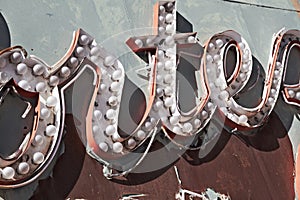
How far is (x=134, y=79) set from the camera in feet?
9.41

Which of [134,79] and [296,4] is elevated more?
[296,4]

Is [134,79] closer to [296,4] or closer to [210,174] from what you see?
[210,174]

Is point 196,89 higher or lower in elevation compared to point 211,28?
lower

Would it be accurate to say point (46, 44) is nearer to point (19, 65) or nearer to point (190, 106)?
point (19, 65)

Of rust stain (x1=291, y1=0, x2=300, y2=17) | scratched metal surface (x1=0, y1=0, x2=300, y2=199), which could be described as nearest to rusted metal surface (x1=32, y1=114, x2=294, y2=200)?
scratched metal surface (x1=0, y1=0, x2=300, y2=199)

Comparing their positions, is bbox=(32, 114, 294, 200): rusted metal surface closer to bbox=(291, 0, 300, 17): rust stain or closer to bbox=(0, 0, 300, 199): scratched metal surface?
bbox=(0, 0, 300, 199): scratched metal surface

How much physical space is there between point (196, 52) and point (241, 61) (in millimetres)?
246

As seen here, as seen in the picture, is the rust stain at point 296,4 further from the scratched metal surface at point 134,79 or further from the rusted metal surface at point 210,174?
the rusted metal surface at point 210,174

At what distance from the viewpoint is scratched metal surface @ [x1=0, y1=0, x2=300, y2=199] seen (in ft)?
8.53

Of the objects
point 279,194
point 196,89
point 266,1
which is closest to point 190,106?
point 196,89

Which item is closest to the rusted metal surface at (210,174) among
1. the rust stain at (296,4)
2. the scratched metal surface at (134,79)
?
the scratched metal surface at (134,79)

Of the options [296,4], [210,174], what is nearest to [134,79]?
[210,174]

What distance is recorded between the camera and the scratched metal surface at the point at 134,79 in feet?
8.53

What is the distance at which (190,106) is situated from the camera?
9.87 ft
